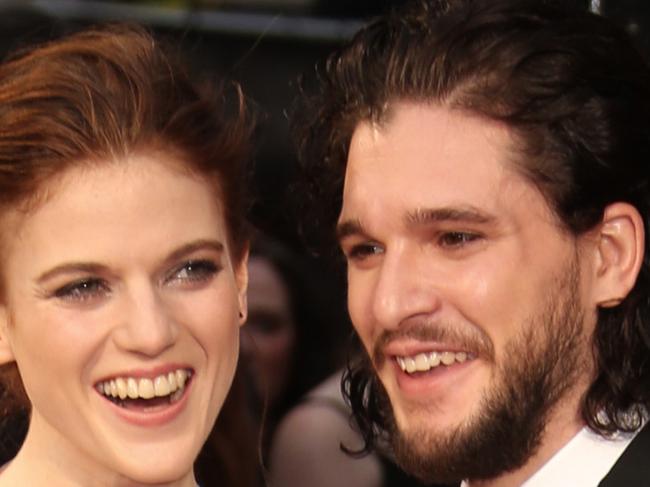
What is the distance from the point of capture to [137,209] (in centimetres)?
→ 267

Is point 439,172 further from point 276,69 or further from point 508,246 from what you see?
point 276,69

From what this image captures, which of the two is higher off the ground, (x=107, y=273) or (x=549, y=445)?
(x=107, y=273)

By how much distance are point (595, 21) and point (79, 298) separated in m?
1.12

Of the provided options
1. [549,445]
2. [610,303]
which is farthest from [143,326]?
[610,303]

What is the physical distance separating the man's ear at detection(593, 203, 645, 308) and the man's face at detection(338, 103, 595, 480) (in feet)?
0.16

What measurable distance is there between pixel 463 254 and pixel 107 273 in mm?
658

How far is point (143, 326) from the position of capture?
2.63m

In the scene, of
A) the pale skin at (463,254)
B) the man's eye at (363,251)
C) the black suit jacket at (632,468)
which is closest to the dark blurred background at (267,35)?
the man's eye at (363,251)

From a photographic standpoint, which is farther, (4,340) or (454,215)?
(454,215)

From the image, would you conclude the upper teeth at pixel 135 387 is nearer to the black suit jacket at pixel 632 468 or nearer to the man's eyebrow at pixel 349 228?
the man's eyebrow at pixel 349 228

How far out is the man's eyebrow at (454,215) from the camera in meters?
2.84

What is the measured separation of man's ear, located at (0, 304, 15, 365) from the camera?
272 cm

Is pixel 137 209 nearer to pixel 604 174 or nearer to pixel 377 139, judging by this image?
pixel 377 139

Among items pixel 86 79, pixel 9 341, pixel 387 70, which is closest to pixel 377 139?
pixel 387 70
